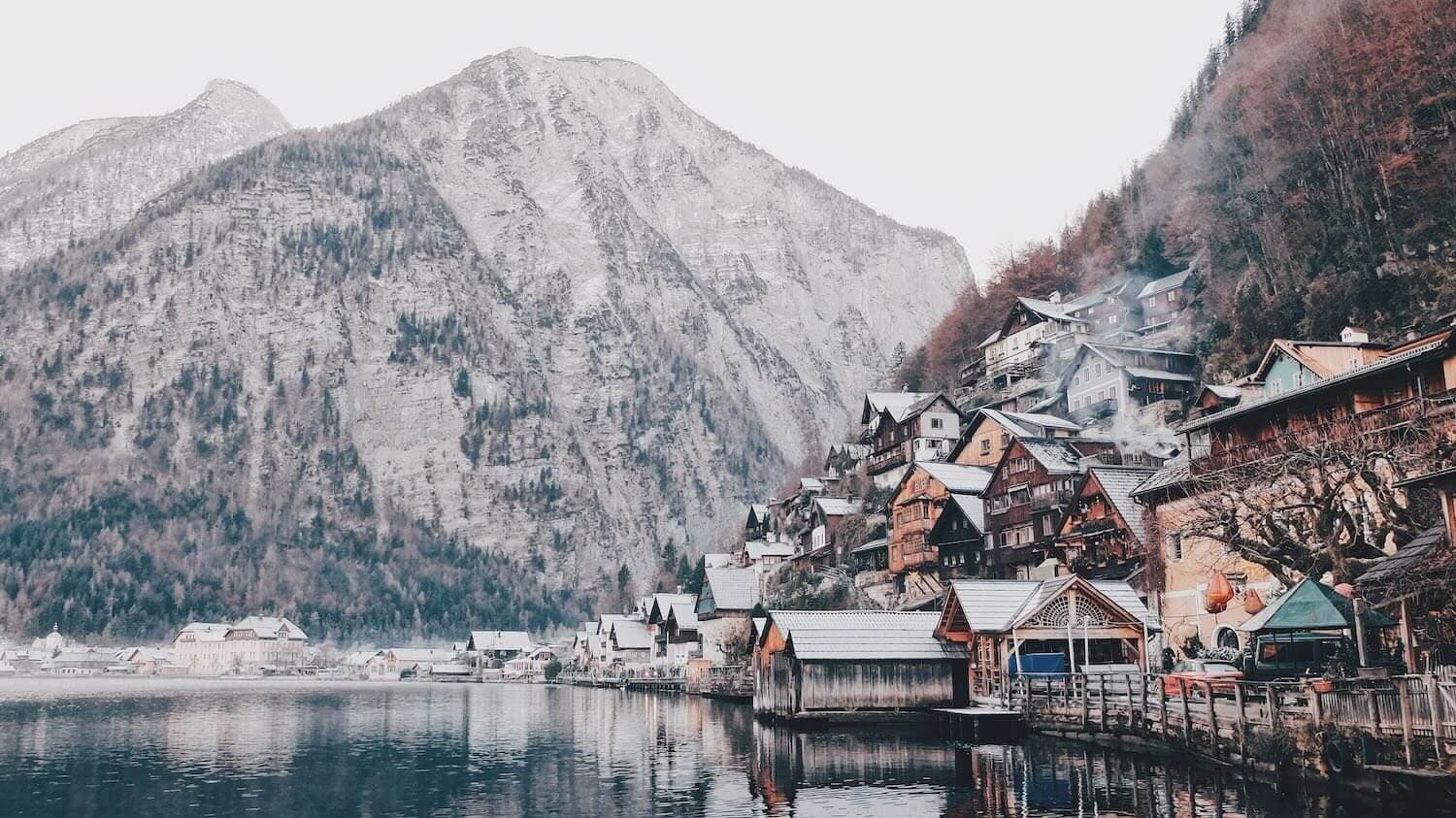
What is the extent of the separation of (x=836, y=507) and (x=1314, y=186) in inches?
1767

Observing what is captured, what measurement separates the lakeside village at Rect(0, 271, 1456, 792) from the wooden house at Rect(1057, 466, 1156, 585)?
0.15 meters

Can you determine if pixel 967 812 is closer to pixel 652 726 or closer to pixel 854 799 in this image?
pixel 854 799

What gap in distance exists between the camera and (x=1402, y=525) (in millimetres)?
34969

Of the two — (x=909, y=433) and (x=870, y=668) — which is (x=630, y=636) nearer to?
(x=909, y=433)

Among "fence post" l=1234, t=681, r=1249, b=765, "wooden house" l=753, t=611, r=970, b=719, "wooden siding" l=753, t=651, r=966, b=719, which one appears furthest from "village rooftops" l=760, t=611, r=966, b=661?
"fence post" l=1234, t=681, r=1249, b=765

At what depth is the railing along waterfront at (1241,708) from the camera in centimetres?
2500

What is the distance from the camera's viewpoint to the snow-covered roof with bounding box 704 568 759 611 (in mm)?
106062

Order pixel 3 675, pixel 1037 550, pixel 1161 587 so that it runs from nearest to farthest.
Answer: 1. pixel 1161 587
2. pixel 1037 550
3. pixel 3 675

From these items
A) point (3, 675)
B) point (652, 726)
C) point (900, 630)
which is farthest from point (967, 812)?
point (3, 675)

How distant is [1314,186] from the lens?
8294 centimetres

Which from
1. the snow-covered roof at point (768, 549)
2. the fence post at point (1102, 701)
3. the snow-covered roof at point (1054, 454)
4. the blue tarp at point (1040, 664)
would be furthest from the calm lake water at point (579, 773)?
the snow-covered roof at point (768, 549)

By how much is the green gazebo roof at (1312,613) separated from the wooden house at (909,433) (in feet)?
204

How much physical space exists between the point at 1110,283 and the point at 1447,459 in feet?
254

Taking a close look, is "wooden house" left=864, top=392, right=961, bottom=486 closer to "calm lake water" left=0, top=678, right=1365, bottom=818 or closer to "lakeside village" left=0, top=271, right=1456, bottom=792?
"lakeside village" left=0, top=271, right=1456, bottom=792
